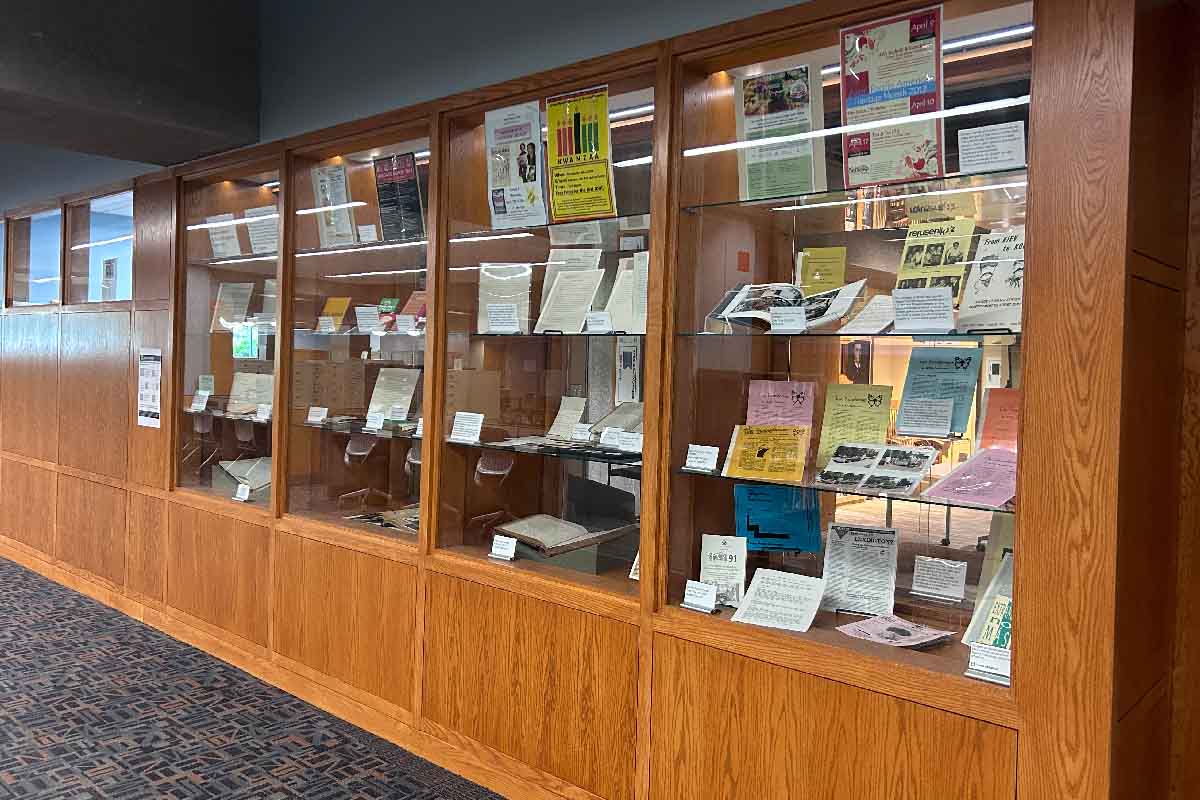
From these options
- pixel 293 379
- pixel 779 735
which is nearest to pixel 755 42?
pixel 779 735

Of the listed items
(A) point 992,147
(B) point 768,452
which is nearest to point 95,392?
(B) point 768,452

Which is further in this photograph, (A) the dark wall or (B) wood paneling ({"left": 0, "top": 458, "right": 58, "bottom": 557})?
(B) wood paneling ({"left": 0, "top": 458, "right": 58, "bottom": 557})

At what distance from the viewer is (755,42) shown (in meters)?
2.43

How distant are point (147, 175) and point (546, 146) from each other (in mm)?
2763

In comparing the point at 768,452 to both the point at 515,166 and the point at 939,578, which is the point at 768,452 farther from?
the point at 515,166

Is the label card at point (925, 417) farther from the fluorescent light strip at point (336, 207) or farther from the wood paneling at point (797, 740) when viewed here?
the fluorescent light strip at point (336, 207)

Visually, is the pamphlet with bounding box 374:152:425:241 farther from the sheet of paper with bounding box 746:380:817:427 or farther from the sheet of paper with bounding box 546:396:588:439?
the sheet of paper with bounding box 746:380:817:427

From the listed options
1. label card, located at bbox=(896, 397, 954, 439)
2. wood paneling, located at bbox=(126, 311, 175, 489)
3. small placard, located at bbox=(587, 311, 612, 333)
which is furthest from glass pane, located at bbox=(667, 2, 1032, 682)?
wood paneling, located at bbox=(126, 311, 175, 489)

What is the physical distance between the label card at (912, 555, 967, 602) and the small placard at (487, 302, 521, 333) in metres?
1.56

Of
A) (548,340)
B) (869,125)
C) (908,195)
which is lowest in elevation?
(548,340)

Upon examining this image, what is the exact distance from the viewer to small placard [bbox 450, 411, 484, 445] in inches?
129

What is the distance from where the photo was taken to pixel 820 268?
256 cm

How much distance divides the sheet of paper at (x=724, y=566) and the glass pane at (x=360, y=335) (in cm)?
121

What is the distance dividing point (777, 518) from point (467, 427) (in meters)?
1.20
